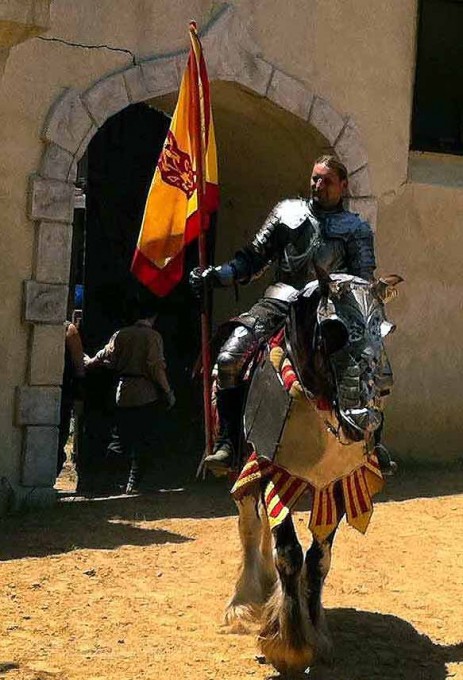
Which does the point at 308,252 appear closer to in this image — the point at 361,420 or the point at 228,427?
the point at 228,427

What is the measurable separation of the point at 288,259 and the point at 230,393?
687mm

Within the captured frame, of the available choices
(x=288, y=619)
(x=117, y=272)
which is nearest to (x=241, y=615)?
(x=288, y=619)

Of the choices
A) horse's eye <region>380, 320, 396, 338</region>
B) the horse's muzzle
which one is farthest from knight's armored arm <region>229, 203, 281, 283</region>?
the horse's muzzle

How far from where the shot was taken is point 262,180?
11.0m

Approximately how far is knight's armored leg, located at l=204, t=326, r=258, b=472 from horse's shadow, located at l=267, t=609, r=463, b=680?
0.98 metres

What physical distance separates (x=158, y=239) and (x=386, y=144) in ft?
14.7

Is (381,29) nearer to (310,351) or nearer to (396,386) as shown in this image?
(396,386)

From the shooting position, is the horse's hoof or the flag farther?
the flag

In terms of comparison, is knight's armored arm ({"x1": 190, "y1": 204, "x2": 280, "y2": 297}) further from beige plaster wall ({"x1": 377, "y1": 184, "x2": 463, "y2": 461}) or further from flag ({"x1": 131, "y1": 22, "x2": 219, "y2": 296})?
beige plaster wall ({"x1": 377, "y1": 184, "x2": 463, "y2": 461})

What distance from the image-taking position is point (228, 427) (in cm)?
568

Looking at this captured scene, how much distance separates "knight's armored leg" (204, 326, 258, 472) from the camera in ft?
18.1

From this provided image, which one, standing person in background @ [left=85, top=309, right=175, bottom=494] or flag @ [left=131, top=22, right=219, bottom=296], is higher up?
flag @ [left=131, top=22, right=219, bottom=296]

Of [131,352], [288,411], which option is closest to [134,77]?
[131,352]

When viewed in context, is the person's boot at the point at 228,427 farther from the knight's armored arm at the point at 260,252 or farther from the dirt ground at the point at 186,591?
the dirt ground at the point at 186,591
